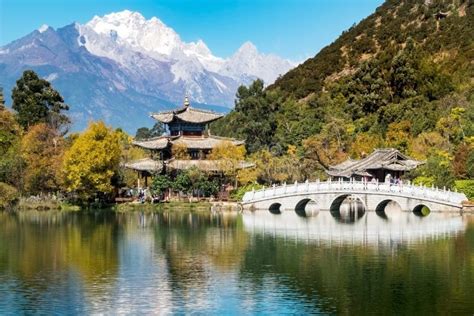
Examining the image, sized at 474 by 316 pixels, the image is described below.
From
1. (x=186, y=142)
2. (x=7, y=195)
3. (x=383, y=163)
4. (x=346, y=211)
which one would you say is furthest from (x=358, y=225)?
(x=7, y=195)

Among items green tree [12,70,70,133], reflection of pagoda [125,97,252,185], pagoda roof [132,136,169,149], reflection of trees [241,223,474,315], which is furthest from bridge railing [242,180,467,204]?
green tree [12,70,70,133]

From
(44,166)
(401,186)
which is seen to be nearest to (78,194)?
(44,166)

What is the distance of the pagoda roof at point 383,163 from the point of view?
5534 cm

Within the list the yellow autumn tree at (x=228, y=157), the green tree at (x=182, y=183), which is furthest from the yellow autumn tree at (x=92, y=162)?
the yellow autumn tree at (x=228, y=157)

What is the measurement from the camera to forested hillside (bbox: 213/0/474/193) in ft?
197

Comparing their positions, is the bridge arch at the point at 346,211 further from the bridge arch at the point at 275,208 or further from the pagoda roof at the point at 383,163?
the bridge arch at the point at 275,208

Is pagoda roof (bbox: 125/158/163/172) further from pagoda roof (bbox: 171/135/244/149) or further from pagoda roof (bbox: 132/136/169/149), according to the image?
pagoda roof (bbox: 171/135/244/149)

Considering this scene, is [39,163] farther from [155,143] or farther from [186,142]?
[186,142]

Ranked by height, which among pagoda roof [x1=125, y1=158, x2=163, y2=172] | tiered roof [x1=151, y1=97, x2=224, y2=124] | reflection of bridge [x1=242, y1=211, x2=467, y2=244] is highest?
tiered roof [x1=151, y1=97, x2=224, y2=124]

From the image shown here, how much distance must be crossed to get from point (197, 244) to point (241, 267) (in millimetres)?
7324

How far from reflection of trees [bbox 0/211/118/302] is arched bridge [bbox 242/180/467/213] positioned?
36.5ft

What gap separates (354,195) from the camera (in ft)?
173

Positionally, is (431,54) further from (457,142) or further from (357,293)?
(357,293)

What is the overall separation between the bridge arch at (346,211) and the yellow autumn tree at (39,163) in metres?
20.0
